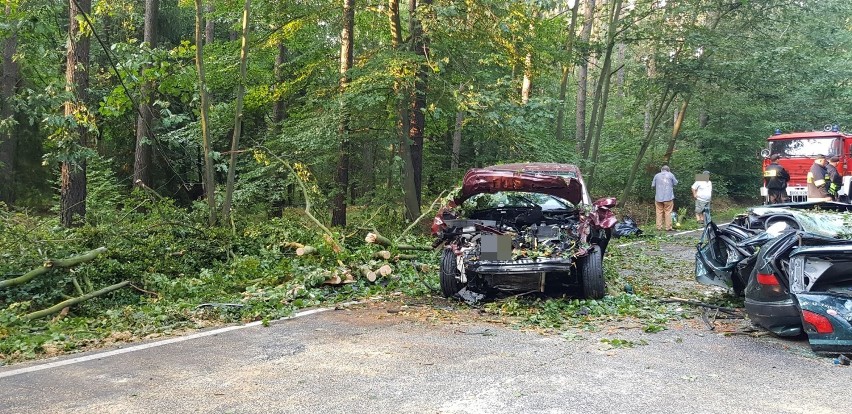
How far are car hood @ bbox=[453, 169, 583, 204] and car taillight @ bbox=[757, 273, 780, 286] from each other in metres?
3.16

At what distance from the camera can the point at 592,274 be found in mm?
7242

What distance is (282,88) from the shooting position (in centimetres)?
1634

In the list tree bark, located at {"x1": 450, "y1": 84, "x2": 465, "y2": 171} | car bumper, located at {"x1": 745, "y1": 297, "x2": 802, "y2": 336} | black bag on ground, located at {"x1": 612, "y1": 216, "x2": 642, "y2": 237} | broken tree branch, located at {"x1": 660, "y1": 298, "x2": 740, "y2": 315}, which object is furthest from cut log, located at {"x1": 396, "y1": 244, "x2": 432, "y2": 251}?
tree bark, located at {"x1": 450, "y1": 84, "x2": 465, "y2": 171}

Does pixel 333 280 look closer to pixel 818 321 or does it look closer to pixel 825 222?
pixel 818 321

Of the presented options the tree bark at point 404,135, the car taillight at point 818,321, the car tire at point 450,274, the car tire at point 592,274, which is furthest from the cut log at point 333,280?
the car taillight at point 818,321

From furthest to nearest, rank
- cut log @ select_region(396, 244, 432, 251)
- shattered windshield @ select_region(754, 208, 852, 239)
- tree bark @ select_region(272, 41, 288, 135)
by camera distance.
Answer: tree bark @ select_region(272, 41, 288, 135), cut log @ select_region(396, 244, 432, 251), shattered windshield @ select_region(754, 208, 852, 239)

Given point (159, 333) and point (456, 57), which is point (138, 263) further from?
point (456, 57)

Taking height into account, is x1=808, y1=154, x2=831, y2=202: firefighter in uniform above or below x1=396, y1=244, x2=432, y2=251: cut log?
above

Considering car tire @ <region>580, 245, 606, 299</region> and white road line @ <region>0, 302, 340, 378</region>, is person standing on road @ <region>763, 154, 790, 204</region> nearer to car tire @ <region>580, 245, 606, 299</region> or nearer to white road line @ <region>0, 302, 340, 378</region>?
car tire @ <region>580, 245, 606, 299</region>

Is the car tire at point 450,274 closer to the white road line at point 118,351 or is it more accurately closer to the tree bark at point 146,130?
the white road line at point 118,351

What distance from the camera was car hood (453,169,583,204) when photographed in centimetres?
836

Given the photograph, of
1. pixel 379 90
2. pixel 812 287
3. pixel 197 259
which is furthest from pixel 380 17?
pixel 812 287

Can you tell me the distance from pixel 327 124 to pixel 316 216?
2238 millimetres

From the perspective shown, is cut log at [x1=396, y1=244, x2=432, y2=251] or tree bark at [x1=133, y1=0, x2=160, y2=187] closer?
cut log at [x1=396, y1=244, x2=432, y2=251]
